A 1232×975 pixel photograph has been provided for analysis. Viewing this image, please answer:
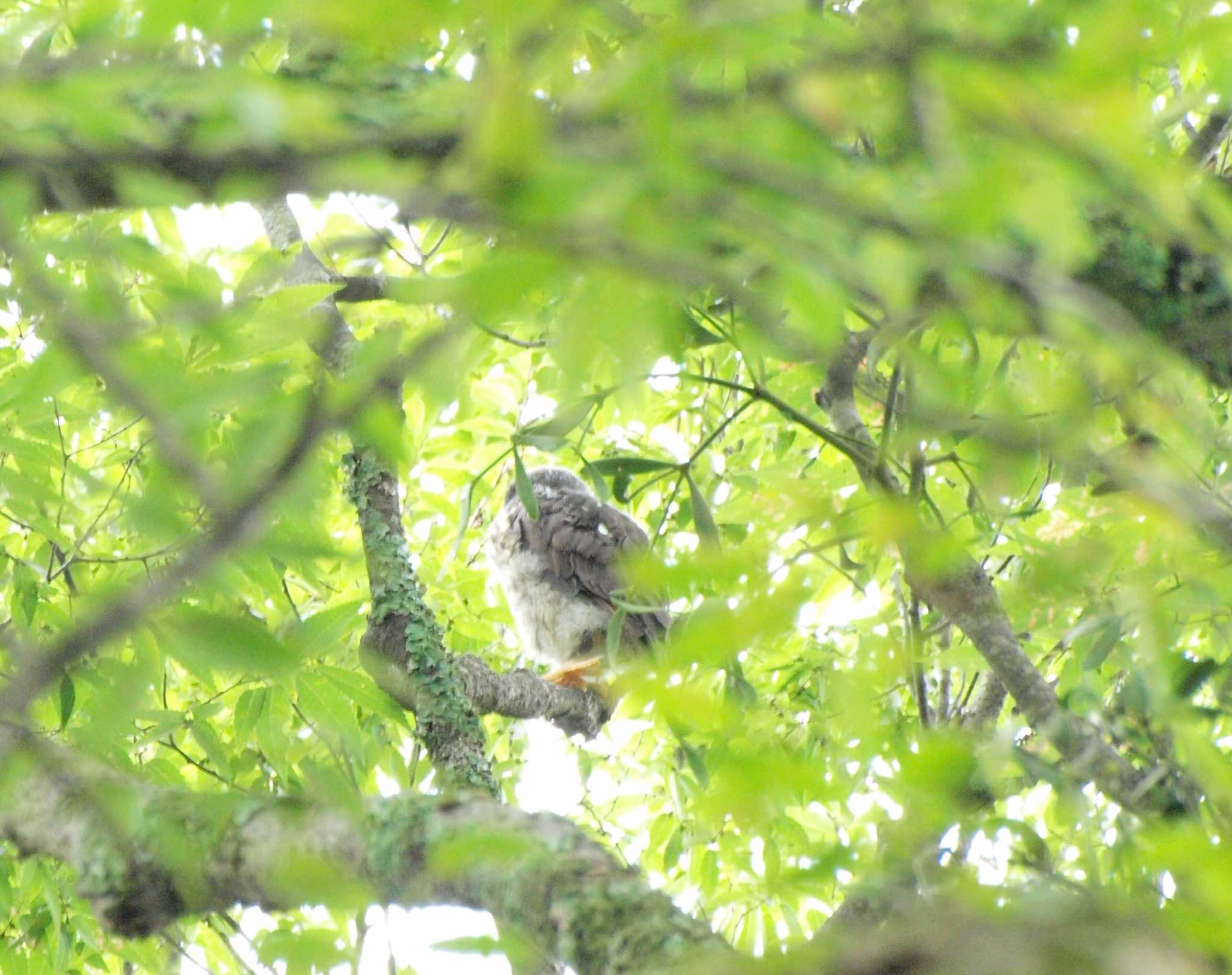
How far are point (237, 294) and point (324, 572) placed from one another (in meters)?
1.63

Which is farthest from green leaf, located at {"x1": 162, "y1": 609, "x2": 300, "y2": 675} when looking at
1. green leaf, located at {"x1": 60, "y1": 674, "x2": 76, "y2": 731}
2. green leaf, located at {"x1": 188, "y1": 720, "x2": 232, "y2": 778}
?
green leaf, located at {"x1": 188, "y1": 720, "x2": 232, "y2": 778}

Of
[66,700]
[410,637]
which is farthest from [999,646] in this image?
[66,700]

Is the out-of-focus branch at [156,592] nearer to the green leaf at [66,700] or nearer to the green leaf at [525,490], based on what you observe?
the green leaf at [66,700]

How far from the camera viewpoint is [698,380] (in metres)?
2.47

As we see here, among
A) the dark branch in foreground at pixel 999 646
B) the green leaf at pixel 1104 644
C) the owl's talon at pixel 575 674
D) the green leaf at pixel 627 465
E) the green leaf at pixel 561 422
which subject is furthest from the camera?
the owl's talon at pixel 575 674

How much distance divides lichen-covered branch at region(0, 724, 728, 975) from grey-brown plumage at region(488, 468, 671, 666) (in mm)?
3766

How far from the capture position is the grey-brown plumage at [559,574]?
5383 millimetres

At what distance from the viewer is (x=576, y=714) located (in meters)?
4.26

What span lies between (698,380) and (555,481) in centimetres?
357

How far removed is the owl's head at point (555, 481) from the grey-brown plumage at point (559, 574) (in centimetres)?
27

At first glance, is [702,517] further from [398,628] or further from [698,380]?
[398,628]

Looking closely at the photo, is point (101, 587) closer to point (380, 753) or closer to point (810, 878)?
point (380, 753)

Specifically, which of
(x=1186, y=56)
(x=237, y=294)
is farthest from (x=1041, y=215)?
(x=1186, y=56)

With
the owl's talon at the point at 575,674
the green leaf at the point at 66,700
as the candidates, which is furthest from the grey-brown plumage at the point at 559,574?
the green leaf at the point at 66,700
